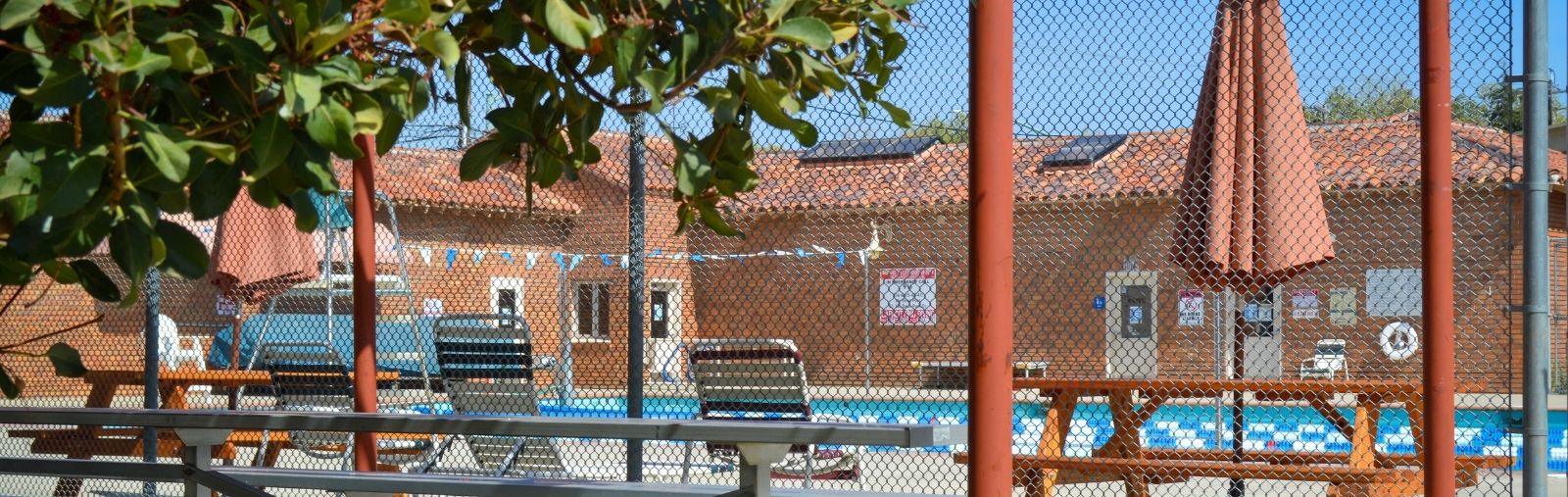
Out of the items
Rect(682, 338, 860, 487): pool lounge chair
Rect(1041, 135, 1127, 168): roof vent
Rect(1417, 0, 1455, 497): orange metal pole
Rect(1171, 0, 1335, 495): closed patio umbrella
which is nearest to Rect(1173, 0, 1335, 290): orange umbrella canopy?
Rect(1171, 0, 1335, 495): closed patio umbrella

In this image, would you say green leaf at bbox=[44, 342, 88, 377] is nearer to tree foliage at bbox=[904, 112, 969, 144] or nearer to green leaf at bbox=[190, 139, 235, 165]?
green leaf at bbox=[190, 139, 235, 165]

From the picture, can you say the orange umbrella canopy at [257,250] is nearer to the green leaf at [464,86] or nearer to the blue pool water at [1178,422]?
the blue pool water at [1178,422]

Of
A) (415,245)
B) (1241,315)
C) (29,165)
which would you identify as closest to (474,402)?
(1241,315)

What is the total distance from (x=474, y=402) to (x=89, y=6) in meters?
5.59

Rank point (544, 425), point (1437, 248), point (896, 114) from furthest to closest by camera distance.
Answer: point (1437, 248)
point (544, 425)
point (896, 114)

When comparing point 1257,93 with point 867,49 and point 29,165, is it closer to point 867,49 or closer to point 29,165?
point 867,49

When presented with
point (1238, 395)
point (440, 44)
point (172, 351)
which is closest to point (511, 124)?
point (440, 44)

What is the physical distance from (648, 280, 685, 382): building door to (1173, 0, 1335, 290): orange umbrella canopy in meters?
4.17

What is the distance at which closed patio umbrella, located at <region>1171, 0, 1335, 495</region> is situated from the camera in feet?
16.6

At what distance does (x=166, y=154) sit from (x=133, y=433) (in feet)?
22.2

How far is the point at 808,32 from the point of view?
2248mm

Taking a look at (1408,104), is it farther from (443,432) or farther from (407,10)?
(407,10)

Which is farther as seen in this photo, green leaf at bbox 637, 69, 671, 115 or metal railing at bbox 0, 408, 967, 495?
metal railing at bbox 0, 408, 967, 495

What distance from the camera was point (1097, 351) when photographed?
12.1m
